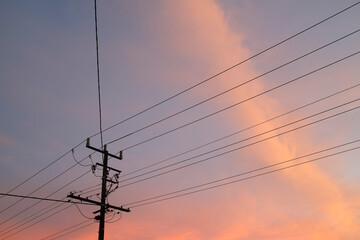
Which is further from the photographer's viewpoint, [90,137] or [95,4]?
[90,137]

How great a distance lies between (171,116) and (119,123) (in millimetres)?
4051

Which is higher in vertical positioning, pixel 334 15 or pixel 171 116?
pixel 171 116

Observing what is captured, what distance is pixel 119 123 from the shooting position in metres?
20.1

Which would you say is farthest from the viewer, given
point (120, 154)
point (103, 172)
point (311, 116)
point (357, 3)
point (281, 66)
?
point (120, 154)

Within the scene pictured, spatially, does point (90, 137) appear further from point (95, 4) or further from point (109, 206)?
point (95, 4)

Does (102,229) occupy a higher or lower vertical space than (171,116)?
lower

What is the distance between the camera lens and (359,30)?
1188 cm

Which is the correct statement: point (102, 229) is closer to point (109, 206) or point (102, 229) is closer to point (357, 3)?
point (109, 206)

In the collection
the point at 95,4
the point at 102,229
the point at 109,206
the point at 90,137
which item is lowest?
the point at 102,229

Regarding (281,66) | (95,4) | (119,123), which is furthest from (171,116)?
(95,4)

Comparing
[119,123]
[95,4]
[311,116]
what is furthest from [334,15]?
[119,123]

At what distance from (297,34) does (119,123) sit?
38.1 feet

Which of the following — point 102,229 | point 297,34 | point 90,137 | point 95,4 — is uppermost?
point 90,137

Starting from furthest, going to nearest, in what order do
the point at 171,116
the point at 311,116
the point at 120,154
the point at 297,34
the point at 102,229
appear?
the point at 120,154
the point at 102,229
the point at 171,116
the point at 311,116
the point at 297,34
